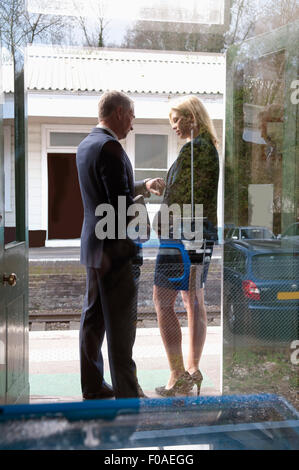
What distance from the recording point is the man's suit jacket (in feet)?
8.94

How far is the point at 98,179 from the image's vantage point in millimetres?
2744

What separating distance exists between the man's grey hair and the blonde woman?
0.98 feet

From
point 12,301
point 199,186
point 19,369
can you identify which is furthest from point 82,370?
point 199,186

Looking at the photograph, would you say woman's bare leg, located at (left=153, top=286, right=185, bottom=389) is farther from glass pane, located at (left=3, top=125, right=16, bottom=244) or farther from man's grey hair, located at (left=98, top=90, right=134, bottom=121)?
man's grey hair, located at (left=98, top=90, right=134, bottom=121)

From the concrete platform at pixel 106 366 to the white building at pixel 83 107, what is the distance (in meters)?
0.68

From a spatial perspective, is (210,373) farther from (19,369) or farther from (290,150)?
(290,150)

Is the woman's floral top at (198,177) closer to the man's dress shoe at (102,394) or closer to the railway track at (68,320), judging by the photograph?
the railway track at (68,320)

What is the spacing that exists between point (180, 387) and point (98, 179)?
1293mm

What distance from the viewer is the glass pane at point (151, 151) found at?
9.44 ft

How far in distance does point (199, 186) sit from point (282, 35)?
94 cm

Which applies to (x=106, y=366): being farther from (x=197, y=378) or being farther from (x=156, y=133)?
(x=156, y=133)

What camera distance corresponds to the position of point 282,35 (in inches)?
108

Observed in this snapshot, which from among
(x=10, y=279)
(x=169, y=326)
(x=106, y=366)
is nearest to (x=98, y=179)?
(x=10, y=279)

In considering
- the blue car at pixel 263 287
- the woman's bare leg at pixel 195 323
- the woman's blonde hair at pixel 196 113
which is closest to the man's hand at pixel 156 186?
the woman's blonde hair at pixel 196 113
